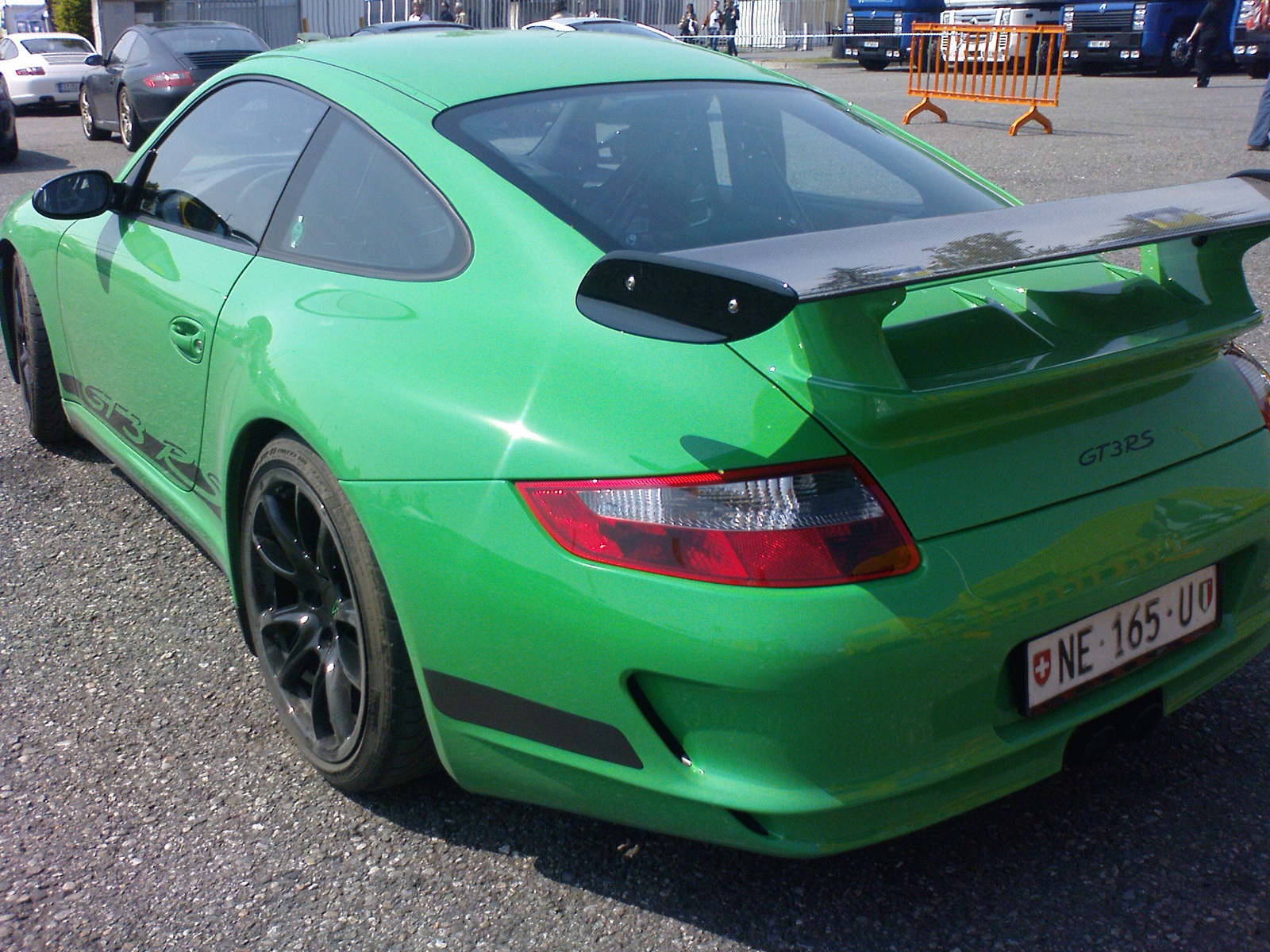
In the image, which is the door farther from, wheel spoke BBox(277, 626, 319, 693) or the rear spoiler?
the rear spoiler

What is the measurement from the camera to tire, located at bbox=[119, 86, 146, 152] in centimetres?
1268

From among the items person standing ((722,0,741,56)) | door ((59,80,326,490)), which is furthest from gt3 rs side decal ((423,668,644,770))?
person standing ((722,0,741,56))

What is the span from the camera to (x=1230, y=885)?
→ 6.49 ft

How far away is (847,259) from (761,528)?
0.39m

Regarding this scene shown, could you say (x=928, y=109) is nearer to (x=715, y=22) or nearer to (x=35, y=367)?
(x=35, y=367)

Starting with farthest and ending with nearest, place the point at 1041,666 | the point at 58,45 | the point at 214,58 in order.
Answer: the point at 58,45 < the point at 214,58 < the point at 1041,666

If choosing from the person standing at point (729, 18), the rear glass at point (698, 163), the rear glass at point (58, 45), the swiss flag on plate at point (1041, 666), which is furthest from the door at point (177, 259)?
the person standing at point (729, 18)

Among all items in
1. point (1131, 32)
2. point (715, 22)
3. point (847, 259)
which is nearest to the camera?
point (847, 259)

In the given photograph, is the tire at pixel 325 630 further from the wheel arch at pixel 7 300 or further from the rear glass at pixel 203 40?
the rear glass at pixel 203 40

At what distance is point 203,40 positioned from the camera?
12656 mm

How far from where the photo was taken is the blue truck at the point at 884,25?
22.5 m

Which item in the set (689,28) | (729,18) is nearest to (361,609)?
(689,28)

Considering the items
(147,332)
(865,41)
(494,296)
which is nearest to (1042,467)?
(494,296)

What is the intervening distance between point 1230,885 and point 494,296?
1.60 metres
